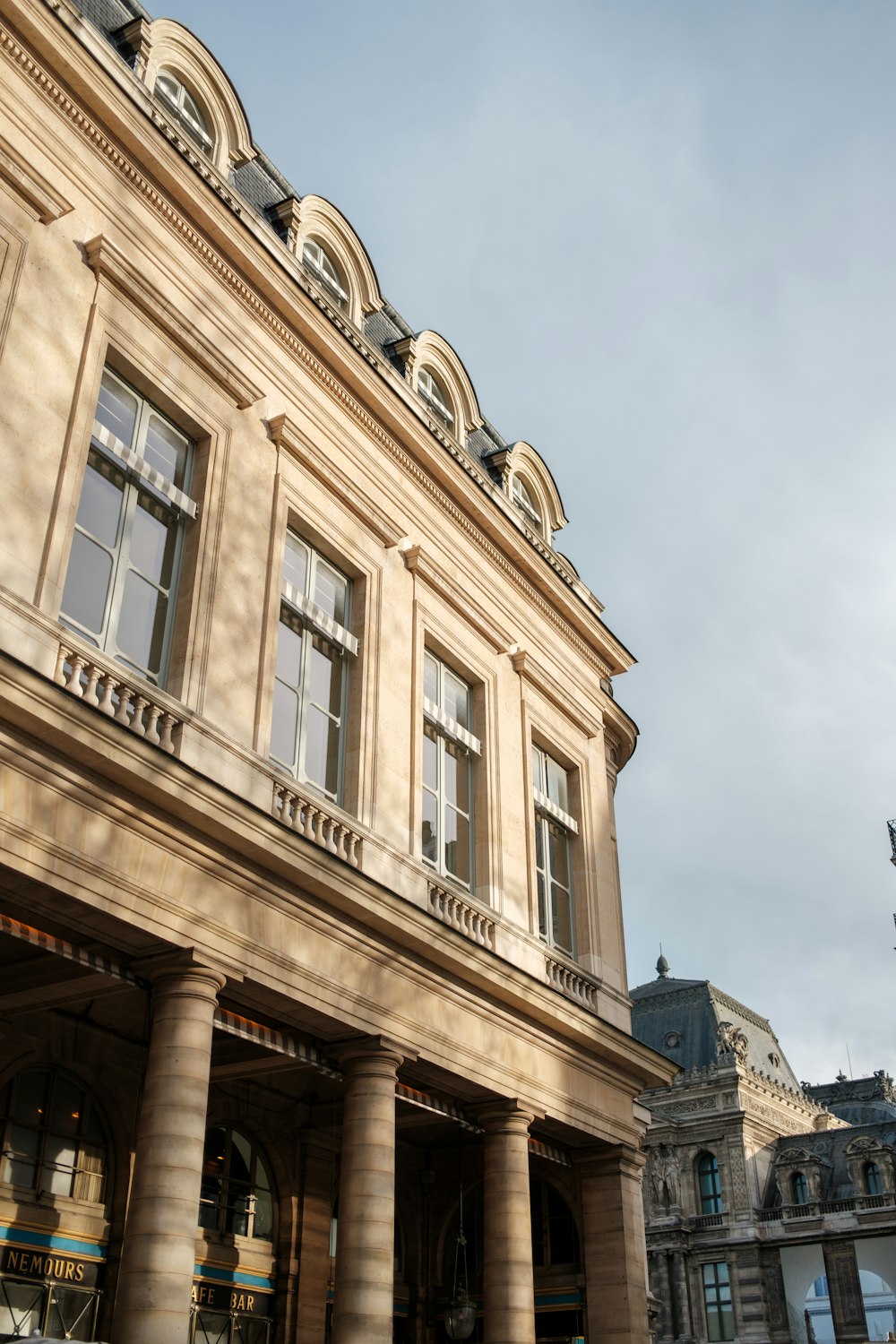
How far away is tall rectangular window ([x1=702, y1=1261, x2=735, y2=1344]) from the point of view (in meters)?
56.5

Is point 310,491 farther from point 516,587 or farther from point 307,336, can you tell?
point 516,587

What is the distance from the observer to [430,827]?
1802 cm

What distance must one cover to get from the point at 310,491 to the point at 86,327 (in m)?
4.03

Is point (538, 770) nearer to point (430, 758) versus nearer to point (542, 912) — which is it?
point (542, 912)

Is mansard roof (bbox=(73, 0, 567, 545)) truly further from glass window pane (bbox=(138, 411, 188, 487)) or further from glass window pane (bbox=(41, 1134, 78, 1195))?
glass window pane (bbox=(41, 1134, 78, 1195))

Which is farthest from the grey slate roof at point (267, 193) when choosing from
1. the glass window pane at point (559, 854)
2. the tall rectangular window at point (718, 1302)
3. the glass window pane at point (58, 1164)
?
the tall rectangular window at point (718, 1302)

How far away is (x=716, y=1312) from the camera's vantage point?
57031 mm

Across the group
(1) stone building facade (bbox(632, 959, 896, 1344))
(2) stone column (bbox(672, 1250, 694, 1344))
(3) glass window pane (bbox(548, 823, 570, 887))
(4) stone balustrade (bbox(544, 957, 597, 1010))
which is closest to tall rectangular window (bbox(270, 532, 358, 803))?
(4) stone balustrade (bbox(544, 957, 597, 1010))

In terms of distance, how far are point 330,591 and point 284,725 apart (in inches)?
98.5

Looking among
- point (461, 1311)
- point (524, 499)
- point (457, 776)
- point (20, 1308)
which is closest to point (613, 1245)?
point (461, 1311)

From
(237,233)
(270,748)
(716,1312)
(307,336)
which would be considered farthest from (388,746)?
(716,1312)

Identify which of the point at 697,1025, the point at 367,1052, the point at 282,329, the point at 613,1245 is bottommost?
the point at 613,1245

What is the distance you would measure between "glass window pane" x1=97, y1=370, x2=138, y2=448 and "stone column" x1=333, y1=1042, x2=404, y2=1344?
7.42 metres

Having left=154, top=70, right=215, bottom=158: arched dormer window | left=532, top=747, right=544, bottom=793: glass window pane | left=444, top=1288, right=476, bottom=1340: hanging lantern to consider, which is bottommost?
left=444, top=1288, right=476, bottom=1340: hanging lantern
